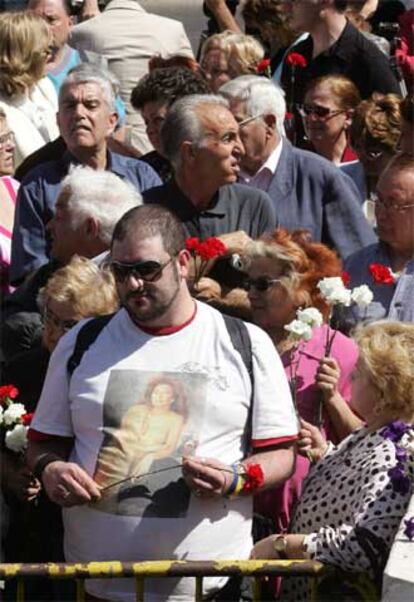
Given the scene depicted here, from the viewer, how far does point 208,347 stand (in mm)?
5492

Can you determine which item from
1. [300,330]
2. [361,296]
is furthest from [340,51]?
[300,330]

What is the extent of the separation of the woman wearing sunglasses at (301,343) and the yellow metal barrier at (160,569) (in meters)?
0.91

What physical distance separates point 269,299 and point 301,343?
21 centimetres

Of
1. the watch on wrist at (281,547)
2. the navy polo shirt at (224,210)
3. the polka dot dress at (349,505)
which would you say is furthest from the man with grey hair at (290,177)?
the watch on wrist at (281,547)

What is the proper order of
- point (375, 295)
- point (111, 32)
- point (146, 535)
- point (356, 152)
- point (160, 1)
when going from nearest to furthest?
point (146, 535), point (375, 295), point (356, 152), point (111, 32), point (160, 1)

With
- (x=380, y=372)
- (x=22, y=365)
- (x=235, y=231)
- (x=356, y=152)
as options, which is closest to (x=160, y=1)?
(x=356, y=152)

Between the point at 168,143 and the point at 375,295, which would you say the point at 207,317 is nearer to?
the point at 375,295

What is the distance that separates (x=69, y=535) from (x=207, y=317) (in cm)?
Answer: 81

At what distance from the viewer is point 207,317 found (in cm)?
559

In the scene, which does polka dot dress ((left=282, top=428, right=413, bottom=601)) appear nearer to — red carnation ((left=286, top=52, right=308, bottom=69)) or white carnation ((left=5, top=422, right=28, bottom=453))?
white carnation ((left=5, top=422, right=28, bottom=453))

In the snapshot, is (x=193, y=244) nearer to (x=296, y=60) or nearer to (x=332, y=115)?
(x=332, y=115)

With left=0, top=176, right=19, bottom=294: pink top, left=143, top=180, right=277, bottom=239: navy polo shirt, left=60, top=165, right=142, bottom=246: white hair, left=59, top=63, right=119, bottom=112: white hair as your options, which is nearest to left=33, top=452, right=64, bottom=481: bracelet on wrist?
left=60, top=165, right=142, bottom=246: white hair

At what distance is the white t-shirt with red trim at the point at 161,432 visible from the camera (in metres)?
5.36

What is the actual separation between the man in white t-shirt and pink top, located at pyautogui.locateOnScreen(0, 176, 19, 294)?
2.03 m
